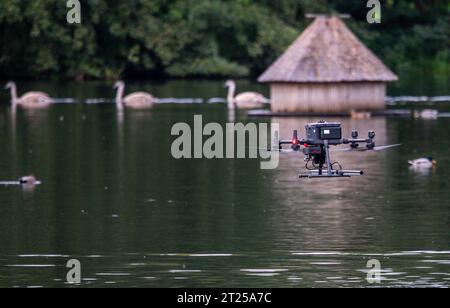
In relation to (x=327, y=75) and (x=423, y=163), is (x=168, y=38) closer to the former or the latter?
(x=327, y=75)

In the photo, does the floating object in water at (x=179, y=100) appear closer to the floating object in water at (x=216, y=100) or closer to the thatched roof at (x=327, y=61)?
the floating object in water at (x=216, y=100)

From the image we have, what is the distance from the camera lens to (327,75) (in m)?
54.6

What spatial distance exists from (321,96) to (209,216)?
23.5 meters

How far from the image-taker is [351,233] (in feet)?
97.2

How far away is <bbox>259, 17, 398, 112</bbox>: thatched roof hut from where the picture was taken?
54.6m

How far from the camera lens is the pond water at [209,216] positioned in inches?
1017

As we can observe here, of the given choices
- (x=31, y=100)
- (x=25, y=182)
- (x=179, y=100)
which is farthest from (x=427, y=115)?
(x=25, y=182)

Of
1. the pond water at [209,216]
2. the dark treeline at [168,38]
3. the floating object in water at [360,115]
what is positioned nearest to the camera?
the pond water at [209,216]

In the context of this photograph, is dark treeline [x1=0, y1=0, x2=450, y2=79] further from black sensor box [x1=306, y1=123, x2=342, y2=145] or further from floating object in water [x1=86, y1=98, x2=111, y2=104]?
black sensor box [x1=306, y1=123, x2=342, y2=145]

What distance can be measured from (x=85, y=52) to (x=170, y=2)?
14.7 ft

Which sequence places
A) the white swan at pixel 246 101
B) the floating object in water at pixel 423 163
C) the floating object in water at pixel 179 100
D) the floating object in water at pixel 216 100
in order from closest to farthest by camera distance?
1. the floating object in water at pixel 423 163
2. the white swan at pixel 246 101
3. the floating object in water at pixel 179 100
4. the floating object in water at pixel 216 100

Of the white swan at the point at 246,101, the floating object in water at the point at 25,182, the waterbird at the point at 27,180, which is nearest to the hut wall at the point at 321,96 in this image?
the white swan at the point at 246,101
